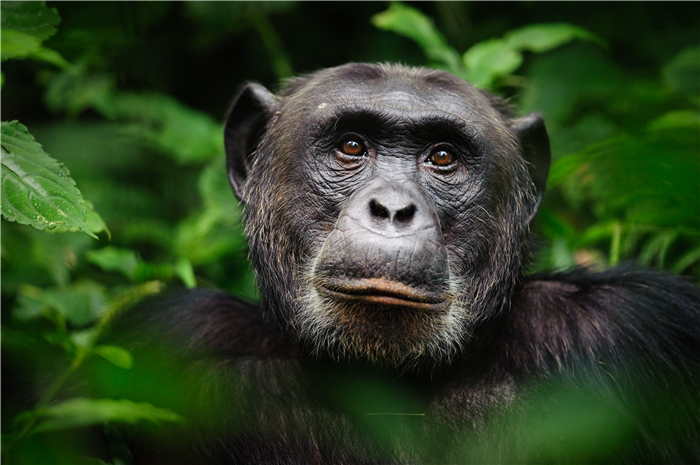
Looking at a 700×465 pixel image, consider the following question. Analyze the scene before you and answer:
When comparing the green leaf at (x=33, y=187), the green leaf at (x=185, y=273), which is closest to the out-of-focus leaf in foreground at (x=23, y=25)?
the green leaf at (x=33, y=187)

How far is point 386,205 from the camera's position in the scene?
3.43 m

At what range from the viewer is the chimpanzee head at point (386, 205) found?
11.4 feet

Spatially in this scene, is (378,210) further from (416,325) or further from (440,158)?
(440,158)

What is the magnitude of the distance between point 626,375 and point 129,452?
109 inches

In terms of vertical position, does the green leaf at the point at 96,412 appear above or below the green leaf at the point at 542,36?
below

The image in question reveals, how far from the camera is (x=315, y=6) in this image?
9352 mm

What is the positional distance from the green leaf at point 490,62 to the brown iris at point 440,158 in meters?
2.13

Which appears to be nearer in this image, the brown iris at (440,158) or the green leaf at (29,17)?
the green leaf at (29,17)

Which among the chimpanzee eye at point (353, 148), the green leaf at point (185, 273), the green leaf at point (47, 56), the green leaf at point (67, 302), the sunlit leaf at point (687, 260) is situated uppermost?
the green leaf at point (47, 56)

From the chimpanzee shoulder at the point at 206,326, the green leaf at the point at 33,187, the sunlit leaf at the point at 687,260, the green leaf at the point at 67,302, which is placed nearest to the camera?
the green leaf at the point at 33,187

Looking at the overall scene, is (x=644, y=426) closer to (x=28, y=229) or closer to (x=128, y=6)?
(x=128, y=6)

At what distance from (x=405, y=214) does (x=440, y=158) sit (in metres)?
0.70

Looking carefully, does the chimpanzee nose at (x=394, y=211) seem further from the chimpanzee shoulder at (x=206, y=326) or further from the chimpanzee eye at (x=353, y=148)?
the chimpanzee shoulder at (x=206, y=326)

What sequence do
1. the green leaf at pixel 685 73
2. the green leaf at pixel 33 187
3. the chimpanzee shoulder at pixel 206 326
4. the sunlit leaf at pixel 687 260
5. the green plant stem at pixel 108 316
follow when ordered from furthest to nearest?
the green leaf at pixel 685 73, the sunlit leaf at pixel 687 260, the chimpanzee shoulder at pixel 206 326, the green plant stem at pixel 108 316, the green leaf at pixel 33 187
